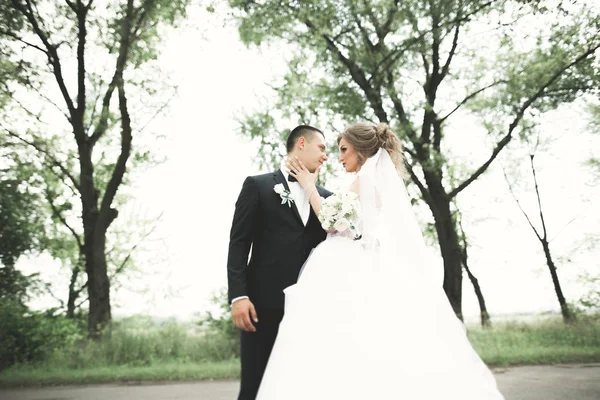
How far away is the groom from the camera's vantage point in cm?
321

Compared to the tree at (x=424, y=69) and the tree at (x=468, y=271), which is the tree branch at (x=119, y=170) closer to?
the tree at (x=424, y=69)

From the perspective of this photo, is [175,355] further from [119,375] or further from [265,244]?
[265,244]

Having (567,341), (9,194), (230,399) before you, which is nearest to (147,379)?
(230,399)

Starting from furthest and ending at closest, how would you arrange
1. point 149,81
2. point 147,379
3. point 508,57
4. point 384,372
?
point 508,57
point 149,81
point 147,379
point 384,372

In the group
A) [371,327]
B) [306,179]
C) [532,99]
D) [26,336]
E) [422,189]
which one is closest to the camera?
[371,327]

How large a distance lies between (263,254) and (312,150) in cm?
86

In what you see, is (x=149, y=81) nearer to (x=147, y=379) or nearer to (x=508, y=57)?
(x=147, y=379)

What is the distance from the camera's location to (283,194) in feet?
Answer: 11.2

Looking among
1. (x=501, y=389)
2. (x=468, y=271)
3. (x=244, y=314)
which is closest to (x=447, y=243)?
(x=501, y=389)

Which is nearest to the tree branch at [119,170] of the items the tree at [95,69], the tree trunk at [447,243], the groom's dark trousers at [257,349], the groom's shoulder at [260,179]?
the tree at [95,69]

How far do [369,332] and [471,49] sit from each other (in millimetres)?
13878

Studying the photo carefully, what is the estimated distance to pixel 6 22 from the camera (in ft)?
39.9

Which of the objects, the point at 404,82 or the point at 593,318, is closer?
the point at 593,318

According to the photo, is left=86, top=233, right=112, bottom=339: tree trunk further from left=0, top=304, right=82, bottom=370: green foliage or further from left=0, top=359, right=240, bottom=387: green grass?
left=0, top=359, right=240, bottom=387: green grass
